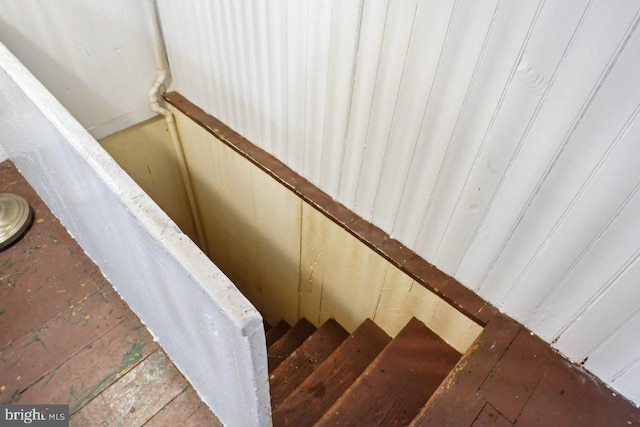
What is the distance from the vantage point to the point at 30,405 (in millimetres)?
1255

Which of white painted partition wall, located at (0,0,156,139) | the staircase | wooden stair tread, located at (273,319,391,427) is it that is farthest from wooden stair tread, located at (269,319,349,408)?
white painted partition wall, located at (0,0,156,139)

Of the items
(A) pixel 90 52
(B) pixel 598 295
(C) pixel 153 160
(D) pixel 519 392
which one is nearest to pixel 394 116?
(B) pixel 598 295

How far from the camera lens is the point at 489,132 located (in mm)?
1013

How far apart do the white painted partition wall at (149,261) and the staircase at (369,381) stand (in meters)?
0.47

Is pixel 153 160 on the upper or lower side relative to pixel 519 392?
lower

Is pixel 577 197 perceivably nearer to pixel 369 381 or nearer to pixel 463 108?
pixel 463 108

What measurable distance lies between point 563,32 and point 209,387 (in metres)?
1.23

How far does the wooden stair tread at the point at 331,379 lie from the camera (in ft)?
5.26

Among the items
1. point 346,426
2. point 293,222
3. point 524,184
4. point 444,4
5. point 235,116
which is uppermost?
point 444,4

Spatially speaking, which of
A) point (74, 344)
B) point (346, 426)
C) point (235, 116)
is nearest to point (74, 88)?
point (235, 116)

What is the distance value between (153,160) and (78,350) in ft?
4.54

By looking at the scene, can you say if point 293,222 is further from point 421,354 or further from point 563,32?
point 563,32

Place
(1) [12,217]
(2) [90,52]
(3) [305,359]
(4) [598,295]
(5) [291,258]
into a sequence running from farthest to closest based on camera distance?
(5) [291,258] < (3) [305,359] < (2) [90,52] < (1) [12,217] < (4) [598,295]

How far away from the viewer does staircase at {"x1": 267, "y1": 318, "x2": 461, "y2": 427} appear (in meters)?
1.44
